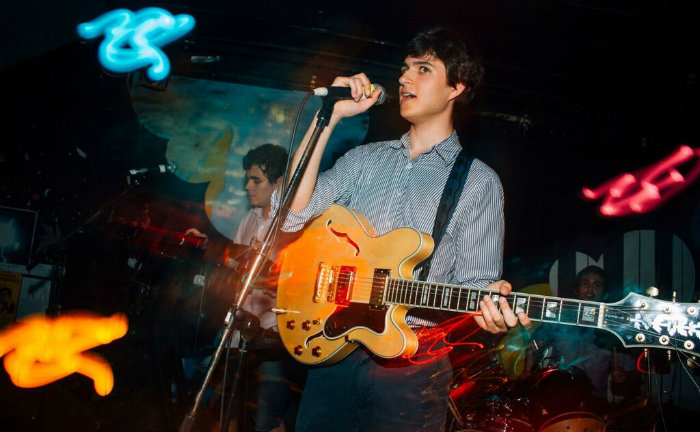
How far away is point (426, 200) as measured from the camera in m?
2.53

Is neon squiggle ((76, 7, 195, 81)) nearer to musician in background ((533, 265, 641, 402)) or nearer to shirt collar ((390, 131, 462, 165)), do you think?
shirt collar ((390, 131, 462, 165))

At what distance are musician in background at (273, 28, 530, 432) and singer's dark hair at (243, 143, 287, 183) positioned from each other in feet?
9.76

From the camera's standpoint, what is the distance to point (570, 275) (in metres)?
6.94

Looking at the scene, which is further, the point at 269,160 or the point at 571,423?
the point at 269,160

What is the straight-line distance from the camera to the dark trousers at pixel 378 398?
2135mm

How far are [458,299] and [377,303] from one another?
0.39 metres

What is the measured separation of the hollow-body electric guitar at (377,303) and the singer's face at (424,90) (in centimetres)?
73

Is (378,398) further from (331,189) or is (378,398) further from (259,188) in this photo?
(259,188)

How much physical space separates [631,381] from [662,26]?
402 centimetres

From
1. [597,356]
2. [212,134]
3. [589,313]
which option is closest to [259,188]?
[212,134]

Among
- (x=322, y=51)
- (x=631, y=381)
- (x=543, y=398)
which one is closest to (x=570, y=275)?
(x=631, y=381)

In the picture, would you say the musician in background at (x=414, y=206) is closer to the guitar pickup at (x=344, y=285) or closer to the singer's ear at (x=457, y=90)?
the singer's ear at (x=457, y=90)

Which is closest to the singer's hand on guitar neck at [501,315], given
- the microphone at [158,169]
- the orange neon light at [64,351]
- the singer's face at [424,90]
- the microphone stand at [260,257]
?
the microphone stand at [260,257]

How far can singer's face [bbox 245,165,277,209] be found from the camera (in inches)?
224
